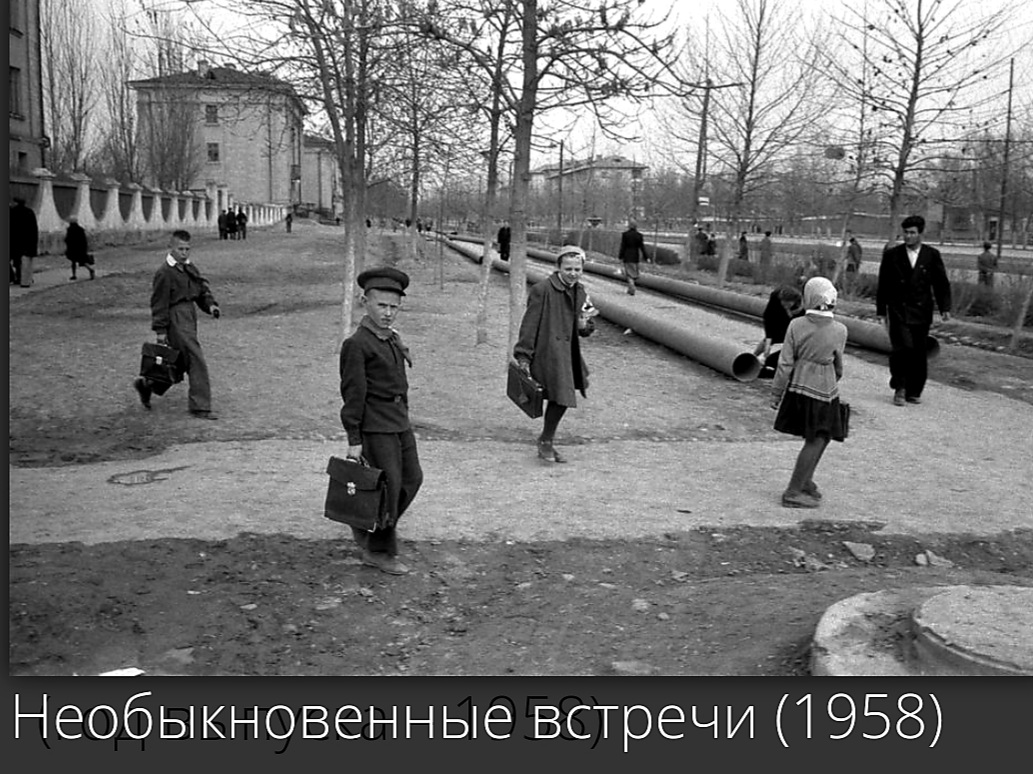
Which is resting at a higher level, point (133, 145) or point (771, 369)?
point (133, 145)

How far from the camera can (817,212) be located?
120 feet

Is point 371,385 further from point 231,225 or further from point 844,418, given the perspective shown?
point 231,225

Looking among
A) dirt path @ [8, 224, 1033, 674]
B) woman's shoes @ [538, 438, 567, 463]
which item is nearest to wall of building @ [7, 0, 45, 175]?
dirt path @ [8, 224, 1033, 674]

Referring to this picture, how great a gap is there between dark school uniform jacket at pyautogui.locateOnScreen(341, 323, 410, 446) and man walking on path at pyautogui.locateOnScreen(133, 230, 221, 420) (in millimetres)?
4195

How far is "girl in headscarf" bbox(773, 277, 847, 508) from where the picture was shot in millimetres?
7016

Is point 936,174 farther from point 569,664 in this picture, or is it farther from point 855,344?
point 569,664

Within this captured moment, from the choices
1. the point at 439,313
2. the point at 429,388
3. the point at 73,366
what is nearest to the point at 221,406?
the point at 429,388

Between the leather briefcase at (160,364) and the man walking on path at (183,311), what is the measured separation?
0.07 m

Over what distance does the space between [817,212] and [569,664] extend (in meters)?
34.2

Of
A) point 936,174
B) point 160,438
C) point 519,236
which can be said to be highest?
point 936,174

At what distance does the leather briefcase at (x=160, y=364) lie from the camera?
945 centimetres

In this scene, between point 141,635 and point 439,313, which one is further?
point 439,313

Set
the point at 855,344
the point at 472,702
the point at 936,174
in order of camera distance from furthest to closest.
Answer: the point at 936,174
the point at 855,344
the point at 472,702

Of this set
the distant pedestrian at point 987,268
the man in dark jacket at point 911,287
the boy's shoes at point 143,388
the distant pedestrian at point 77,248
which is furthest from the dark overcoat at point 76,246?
the distant pedestrian at point 987,268
